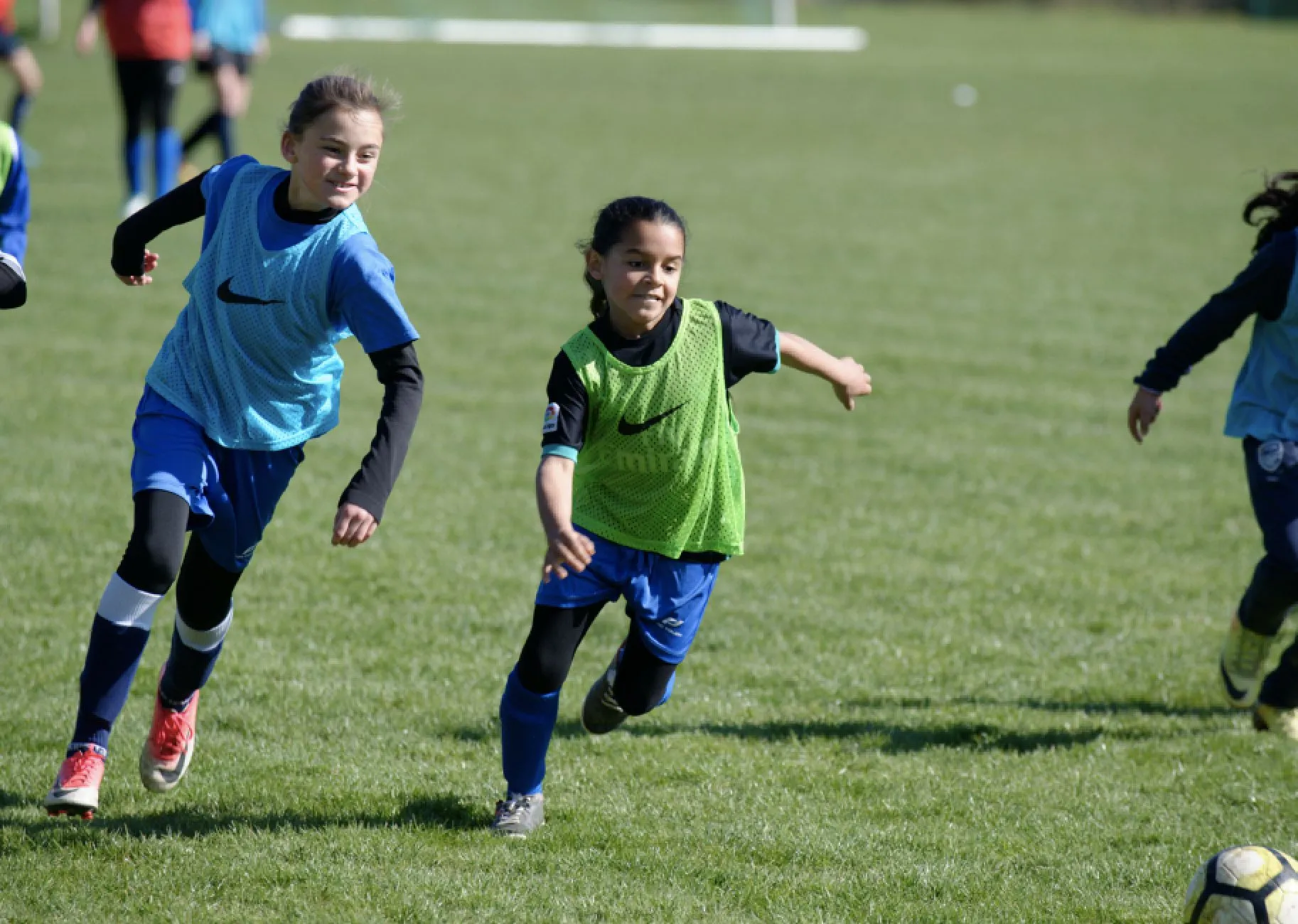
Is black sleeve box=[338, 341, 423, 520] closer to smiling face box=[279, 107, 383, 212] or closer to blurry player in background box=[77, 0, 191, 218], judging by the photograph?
smiling face box=[279, 107, 383, 212]

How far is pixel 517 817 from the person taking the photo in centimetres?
410

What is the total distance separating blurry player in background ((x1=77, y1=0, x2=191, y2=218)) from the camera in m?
12.2

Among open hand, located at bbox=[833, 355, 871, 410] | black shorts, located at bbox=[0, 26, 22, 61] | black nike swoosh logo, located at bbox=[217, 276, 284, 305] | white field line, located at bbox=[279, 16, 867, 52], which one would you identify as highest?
white field line, located at bbox=[279, 16, 867, 52]

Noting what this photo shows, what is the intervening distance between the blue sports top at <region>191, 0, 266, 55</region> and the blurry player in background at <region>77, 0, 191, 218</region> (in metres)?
1.04

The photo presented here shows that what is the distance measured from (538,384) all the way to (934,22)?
31.6 m

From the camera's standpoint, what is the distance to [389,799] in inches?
169

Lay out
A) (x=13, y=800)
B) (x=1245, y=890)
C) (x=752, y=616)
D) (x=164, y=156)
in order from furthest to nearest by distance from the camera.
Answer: (x=164, y=156), (x=752, y=616), (x=13, y=800), (x=1245, y=890)

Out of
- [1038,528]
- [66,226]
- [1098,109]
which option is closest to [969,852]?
[1038,528]

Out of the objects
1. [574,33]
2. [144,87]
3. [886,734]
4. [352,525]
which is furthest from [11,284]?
[574,33]

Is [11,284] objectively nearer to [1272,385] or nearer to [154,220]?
[154,220]

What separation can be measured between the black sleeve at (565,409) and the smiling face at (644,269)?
21 centimetres

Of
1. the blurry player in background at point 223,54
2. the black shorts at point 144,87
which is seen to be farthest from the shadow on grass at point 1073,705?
the blurry player in background at point 223,54

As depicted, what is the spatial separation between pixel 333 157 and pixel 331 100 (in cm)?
14

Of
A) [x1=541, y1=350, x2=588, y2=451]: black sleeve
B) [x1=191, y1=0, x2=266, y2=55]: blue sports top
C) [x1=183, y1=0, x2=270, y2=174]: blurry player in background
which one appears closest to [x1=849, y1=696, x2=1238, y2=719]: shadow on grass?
[x1=541, y1=350, x2=588, y2=451]: black sleeve
